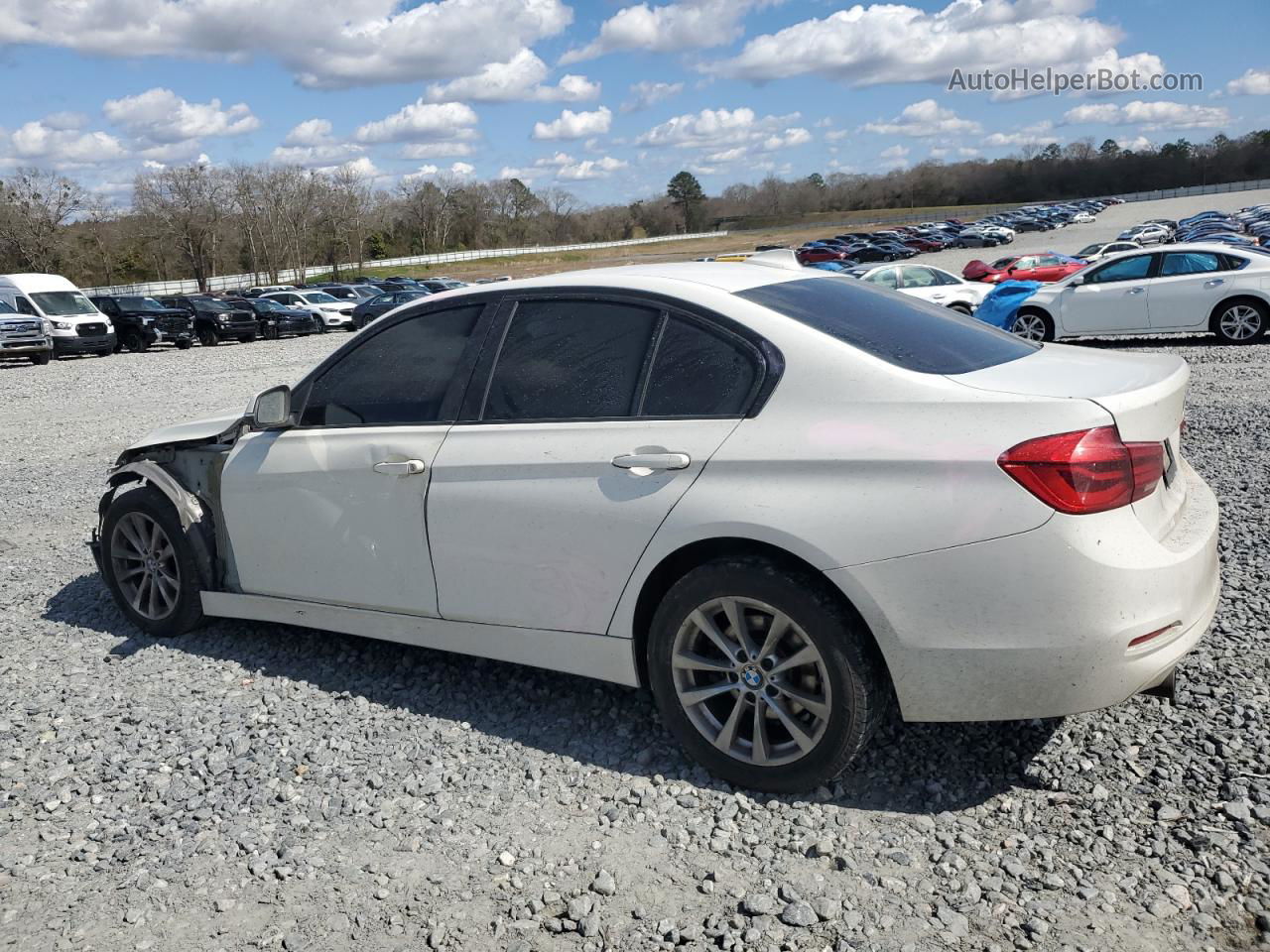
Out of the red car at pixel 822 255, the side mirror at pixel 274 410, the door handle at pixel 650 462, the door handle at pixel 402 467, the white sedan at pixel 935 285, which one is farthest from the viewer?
the red car at pixel 822 255

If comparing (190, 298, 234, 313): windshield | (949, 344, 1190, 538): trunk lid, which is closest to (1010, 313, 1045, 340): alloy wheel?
(949, 344, 1190, 538): trunk lid

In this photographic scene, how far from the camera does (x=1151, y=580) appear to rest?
304 cm

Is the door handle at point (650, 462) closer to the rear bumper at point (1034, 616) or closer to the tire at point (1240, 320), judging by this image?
the rear bumper at point (1034, 616)

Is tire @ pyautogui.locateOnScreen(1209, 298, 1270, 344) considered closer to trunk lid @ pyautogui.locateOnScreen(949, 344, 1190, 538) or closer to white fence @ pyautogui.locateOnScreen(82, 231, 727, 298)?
trunk lid @ pyautogui.locateOnScreen(949, 344, 1190, 538)

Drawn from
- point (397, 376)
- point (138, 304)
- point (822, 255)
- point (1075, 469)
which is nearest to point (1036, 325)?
point (397, 376)

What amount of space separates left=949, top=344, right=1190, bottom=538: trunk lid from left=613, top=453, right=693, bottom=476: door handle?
901 millimetres

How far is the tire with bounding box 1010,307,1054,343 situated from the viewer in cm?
1686

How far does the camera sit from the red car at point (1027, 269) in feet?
106

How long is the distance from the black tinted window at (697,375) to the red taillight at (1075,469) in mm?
884

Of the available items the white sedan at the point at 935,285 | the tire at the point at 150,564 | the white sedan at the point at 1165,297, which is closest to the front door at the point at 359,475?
the tire at the point at 150,564

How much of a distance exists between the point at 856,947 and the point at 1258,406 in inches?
355

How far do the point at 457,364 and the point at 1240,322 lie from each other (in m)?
14.8

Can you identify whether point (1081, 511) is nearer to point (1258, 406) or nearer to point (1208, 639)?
point (1208, 639)

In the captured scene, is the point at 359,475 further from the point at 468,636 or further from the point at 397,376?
the point at 468,636
